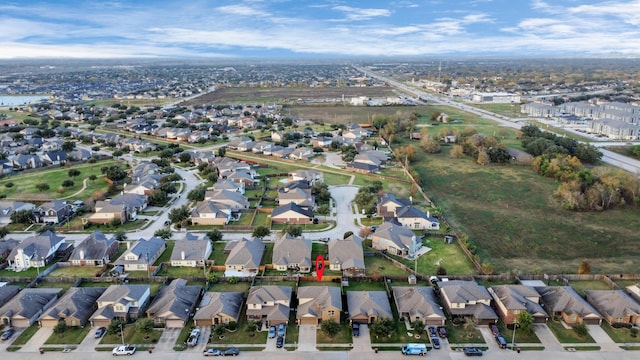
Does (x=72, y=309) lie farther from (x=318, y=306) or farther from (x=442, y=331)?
(x=442, y=331)

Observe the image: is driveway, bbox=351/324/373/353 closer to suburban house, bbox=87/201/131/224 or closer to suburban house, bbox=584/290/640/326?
suburban house, bbox=584/290/640/326

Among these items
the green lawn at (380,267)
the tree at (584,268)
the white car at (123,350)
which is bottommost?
the white car at (123,350)

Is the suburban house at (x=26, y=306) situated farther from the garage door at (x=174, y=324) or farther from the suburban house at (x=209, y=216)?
the suburban house at (x=209, y=216)

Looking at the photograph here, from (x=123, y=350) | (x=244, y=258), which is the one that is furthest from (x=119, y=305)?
(x=244, y=258)

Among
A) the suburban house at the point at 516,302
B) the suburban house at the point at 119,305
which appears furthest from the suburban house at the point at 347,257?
the suburban house at the point at 119,305

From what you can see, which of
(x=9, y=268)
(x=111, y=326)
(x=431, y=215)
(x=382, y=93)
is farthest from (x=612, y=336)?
(x=382, y=93)

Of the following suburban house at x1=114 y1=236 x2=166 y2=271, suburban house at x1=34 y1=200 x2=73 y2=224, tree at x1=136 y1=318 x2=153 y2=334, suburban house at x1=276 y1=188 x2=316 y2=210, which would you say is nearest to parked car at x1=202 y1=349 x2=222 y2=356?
tree at x1=136 y1=318 x2=153 y2=334

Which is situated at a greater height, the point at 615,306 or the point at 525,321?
the point at 615,306
